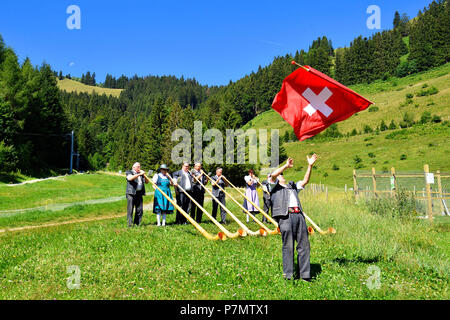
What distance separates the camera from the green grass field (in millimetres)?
5480

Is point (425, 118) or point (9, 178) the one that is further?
point (425, 118)

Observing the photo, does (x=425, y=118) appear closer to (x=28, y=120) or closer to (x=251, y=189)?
(x=251, y=189)

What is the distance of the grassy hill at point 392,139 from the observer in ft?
156

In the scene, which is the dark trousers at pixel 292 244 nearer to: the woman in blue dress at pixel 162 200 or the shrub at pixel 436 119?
the woman in blue dress at pixel 162 200

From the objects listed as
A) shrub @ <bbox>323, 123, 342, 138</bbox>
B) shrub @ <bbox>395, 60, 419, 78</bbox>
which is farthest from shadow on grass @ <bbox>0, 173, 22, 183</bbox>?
shrub @ <bbox>395, 60, 419, 78</bbox>

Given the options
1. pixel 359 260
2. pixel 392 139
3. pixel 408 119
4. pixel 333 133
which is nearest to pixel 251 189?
pixel 359 260

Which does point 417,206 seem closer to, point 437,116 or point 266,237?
point 266,237

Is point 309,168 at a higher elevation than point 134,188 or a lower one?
higher

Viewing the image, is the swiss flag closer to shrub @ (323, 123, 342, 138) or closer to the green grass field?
the green grass field

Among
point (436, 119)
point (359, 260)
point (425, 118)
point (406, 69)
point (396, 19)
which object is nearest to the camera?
point (359, 260)

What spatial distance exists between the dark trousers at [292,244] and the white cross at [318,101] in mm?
2516

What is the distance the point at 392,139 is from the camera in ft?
197

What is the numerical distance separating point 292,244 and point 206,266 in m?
1.87

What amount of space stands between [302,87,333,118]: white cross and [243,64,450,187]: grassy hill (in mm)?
39852
